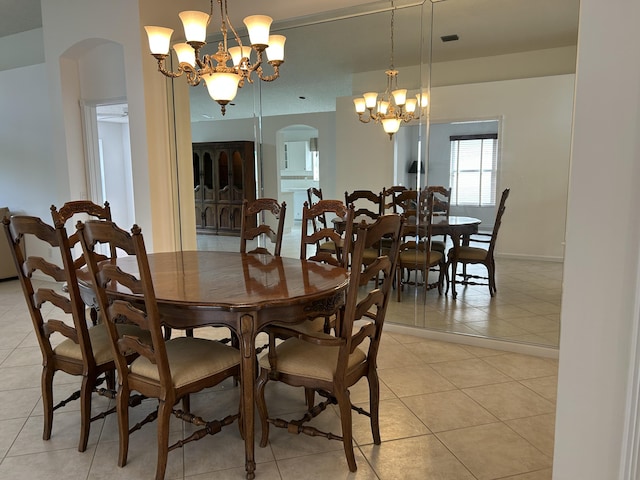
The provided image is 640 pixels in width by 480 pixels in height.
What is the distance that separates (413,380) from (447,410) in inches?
15.6

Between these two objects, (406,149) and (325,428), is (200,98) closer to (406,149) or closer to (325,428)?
(406,149)

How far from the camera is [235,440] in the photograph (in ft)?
7.36

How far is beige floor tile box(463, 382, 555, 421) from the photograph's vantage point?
2490mm

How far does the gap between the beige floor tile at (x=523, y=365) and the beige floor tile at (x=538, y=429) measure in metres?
0.52

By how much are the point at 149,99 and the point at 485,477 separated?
13.9 feet

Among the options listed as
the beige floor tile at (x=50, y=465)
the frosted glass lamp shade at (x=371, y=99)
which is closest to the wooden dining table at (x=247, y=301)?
the beige floor tile at (x=50, y=465)

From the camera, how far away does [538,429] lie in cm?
232

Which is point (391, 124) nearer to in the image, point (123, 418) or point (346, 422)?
point (346, 422)

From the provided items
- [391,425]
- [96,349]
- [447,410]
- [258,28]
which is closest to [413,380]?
[447,410]

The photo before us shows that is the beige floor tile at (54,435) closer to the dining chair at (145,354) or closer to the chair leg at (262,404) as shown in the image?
the dining chair at (145,354)

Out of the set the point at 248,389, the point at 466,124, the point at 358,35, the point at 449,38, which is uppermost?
the point at 358,35

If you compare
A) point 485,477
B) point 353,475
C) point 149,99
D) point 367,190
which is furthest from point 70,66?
point 485,477

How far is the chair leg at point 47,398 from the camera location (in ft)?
7.28

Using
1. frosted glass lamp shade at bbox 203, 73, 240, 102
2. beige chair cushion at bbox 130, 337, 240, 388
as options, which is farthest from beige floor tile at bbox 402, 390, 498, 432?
frosted glass lamp shade at bbox 203, 73, 240, 102
